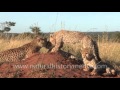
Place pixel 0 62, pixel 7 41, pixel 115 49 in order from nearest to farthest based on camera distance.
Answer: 1. pixel 0 62
2. pixel 115 49
3. pixel 7 41

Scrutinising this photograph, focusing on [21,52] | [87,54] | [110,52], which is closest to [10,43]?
[21,52]

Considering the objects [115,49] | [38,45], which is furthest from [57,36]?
[115,49]

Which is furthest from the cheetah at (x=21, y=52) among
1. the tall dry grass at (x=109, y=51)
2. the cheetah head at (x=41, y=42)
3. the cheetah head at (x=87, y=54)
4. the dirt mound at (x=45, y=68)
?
the tall dry grass at (x=109, y=51)

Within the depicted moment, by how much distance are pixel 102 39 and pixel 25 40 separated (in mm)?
2509

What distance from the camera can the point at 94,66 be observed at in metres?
7.11

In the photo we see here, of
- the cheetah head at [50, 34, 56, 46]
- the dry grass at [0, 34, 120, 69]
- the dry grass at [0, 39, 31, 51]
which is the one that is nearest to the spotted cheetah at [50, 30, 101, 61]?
the cheetah head at [50, 34, 56, 46]

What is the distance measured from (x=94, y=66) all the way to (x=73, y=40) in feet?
3.31

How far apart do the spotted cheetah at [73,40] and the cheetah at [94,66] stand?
0.30 metres

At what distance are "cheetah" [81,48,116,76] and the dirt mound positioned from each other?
0.16 meters

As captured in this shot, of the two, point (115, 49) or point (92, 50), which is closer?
point (92, 50)

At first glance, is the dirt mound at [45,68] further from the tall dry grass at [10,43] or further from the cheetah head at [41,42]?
the tall dry grass at [10,43]

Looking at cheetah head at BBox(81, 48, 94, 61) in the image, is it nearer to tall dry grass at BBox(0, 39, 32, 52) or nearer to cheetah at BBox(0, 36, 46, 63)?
cheetah at BBox(0, 36, 46, 63)
